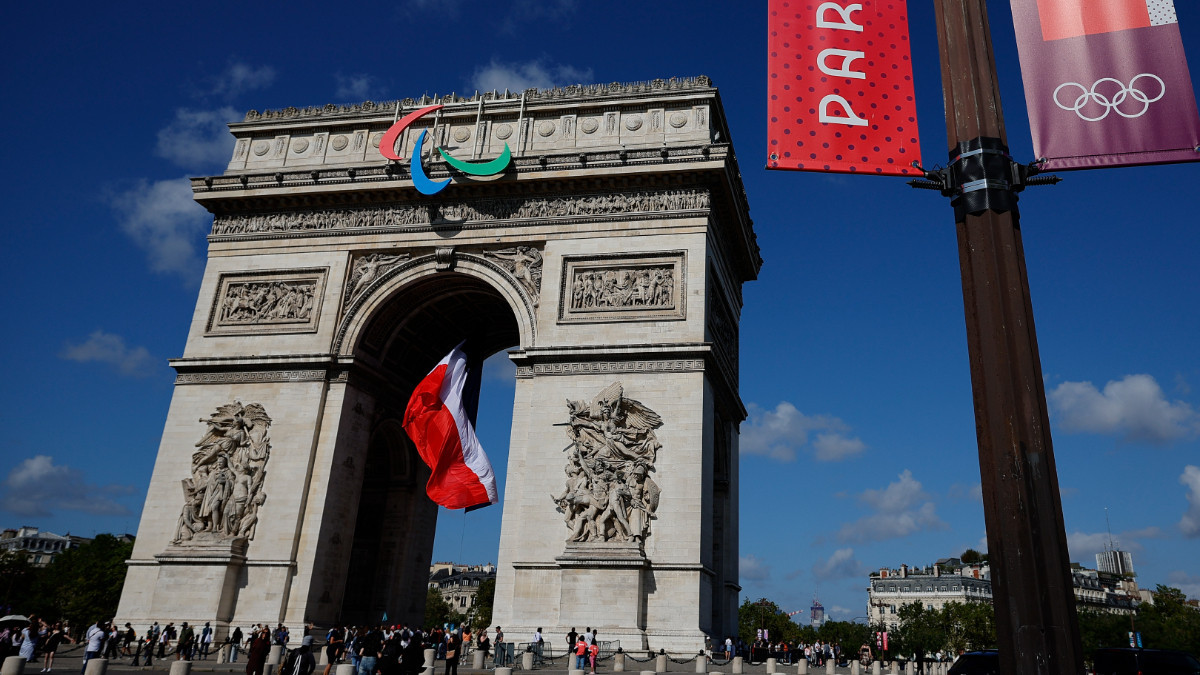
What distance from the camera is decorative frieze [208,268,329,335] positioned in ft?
89.5

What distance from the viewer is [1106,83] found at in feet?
17.1

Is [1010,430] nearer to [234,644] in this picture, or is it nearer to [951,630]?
[234,644]

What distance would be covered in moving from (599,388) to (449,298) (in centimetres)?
720

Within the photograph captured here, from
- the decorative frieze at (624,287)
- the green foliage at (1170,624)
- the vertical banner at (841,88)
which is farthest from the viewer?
the green foliage at (1170,624)

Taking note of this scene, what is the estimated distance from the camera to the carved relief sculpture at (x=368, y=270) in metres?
27.2

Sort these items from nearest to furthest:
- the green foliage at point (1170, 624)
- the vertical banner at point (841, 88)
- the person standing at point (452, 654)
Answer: the vertical banner at point (841, 88) < the person standing at point (452, 654) < the green foliage at point (1170, 624)

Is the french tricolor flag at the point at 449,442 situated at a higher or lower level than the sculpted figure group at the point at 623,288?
lower

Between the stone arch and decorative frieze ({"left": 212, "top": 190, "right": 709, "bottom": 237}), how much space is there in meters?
1.34

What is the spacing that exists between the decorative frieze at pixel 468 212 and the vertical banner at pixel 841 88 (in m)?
19.2

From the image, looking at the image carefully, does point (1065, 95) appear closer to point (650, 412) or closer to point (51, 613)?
point (650, 412)

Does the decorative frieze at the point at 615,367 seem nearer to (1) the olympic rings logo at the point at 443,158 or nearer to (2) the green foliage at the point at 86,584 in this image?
(1) the olympic rings logo at the point at 443,158

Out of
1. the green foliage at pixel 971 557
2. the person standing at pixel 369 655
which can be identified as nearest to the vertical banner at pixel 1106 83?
the person standing at pixel 369 655

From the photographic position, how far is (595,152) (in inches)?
1025

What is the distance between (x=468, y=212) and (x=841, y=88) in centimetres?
2201
